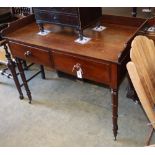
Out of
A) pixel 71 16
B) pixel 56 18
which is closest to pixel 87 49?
pixel 71 16

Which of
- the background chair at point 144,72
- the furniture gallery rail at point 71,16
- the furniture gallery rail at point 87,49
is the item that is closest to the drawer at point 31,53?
the furniture gallery rail at point 87,49

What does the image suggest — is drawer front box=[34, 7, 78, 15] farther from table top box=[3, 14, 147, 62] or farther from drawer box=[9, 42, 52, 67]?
drawer box=[9, 42, 52, 67]

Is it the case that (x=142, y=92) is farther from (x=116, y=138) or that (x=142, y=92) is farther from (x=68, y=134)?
(x=68, y=134)

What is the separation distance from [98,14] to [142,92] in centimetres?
78

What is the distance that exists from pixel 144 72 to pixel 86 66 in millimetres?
375

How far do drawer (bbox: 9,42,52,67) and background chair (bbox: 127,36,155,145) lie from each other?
638 millimetres

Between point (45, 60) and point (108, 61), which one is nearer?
point (108, 61)

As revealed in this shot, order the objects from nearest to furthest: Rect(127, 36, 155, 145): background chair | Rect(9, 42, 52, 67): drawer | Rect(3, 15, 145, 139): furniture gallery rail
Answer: Rect(127, 36, 155, 145): background chair < Rect(3, 15, 145, 139): furniture gallery rail < Rect(9, 42, 52, 67): drawer

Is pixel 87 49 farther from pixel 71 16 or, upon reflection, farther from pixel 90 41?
pixel 71 16

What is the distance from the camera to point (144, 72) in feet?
3.81

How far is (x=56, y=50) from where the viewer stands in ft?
4.84

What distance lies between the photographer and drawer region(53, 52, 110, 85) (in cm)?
133

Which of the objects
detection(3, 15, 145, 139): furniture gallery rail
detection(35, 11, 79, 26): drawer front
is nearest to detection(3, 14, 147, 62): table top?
detection(3, 15, 145, 139): furniture gallery rail

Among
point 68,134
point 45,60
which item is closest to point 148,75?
point 45,60
